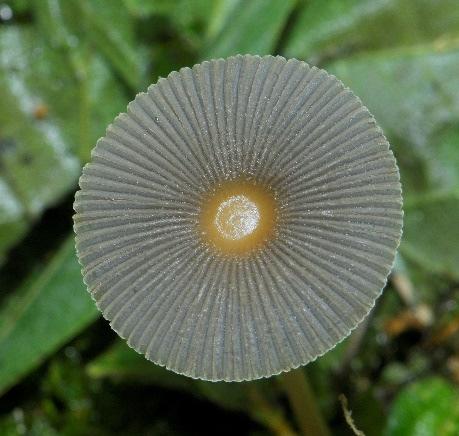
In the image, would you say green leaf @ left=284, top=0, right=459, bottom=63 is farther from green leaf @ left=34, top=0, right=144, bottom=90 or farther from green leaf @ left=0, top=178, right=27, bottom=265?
green leaf @ left=0, top=178, right=27, bottom=265

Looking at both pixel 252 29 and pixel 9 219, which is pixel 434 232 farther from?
pixel 9 219

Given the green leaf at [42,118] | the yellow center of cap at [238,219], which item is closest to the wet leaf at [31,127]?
the green leaf at [42,118]

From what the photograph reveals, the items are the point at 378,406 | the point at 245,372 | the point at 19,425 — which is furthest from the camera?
the point at 19,425

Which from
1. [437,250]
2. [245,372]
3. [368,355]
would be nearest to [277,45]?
[437,250]

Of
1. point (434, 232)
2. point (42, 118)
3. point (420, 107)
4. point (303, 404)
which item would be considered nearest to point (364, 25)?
point (420, 107)

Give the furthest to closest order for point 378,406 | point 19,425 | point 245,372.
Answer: point 19,425
point 378,406
point 245,372

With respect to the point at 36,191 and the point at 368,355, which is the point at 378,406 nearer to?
the point at 368,355

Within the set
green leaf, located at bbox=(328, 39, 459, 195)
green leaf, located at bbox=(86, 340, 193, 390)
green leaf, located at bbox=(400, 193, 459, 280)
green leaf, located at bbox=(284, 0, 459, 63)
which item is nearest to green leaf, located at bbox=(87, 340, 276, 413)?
green leaf, located at bbox=(86, 340, 193, 390)
